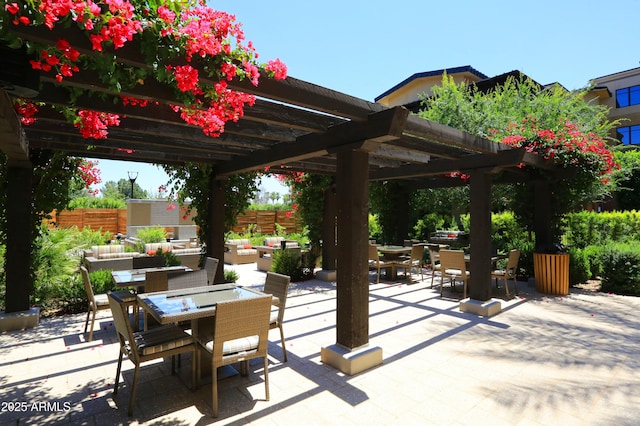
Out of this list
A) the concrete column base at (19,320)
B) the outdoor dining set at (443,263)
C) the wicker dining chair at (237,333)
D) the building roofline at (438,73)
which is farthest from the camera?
the building roofline at (438,73)

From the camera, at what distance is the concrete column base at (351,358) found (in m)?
3.33

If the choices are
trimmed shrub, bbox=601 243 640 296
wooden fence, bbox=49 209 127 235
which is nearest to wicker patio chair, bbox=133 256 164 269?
trimmed shrub, bbox=601 243 640 296

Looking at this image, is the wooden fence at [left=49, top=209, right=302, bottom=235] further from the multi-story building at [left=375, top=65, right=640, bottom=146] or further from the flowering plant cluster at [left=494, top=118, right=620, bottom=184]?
the flowering plant cluster at [left=494, top=118, right=620, bottom=184]

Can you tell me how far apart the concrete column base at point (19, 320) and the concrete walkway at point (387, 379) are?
0.17m

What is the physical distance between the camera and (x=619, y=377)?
3248 millimetres

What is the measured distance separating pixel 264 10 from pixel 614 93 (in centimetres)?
2815

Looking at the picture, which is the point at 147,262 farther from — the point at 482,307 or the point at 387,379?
the point at 482,307

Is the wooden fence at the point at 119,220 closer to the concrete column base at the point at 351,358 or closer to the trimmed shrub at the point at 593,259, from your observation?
the trimmed shrub at the point at 593,259

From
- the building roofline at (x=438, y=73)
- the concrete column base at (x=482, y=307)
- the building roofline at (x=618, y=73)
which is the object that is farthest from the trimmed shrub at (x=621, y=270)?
the building roofline at (x=618, y=73)

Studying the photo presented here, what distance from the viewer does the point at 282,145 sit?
4.59m

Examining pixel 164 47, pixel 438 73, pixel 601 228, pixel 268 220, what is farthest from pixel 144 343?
pixel 438 73

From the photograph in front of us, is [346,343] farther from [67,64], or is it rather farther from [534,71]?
[534,71]

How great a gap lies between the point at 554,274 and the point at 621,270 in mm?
1442

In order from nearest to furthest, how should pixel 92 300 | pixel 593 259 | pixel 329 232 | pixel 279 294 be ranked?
pixel 279 294 < pixel 92 300 < pixel 593 259 < pixel 329 232
